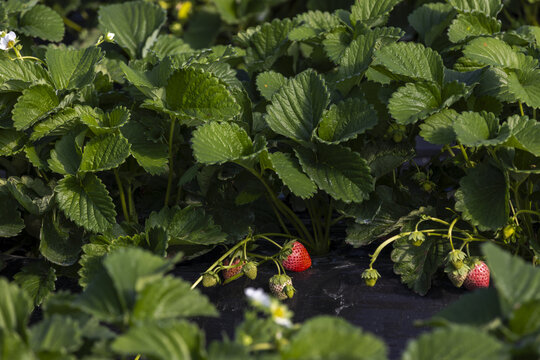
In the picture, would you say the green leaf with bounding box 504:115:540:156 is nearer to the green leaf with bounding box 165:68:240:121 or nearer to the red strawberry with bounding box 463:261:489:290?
the red strawberry with bounding box 463:261:489:290

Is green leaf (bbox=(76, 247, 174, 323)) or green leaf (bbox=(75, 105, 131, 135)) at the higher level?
green leaf (bbox=(76, 247, 174, 323))

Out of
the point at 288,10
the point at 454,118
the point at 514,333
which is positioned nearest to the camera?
the point at 514,333

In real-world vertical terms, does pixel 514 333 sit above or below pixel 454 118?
above

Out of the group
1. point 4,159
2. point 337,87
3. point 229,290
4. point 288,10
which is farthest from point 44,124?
point 288,10

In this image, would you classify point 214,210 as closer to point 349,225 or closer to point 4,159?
point 349,225

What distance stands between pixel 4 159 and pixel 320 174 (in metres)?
0.90

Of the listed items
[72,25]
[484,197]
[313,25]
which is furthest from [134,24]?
[72,25]

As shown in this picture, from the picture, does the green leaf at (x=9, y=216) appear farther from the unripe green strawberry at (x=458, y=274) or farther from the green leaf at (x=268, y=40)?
the unripe green strawberry at (x=458, y=274)

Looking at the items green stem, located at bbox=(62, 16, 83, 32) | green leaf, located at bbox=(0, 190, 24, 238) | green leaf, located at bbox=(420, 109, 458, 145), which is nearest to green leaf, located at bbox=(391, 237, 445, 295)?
green leaf, located at bbox=(420, 109, 458, 145)

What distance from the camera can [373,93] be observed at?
73.9 inches

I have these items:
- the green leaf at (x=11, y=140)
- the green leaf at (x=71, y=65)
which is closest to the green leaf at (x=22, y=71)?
the green leaf at (x=71, y=65)

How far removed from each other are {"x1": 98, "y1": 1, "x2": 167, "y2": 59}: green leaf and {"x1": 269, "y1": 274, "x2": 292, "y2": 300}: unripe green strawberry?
36.3 inches

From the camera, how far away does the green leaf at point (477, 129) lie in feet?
4.89

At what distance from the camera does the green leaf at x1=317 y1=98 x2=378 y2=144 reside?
168cm
